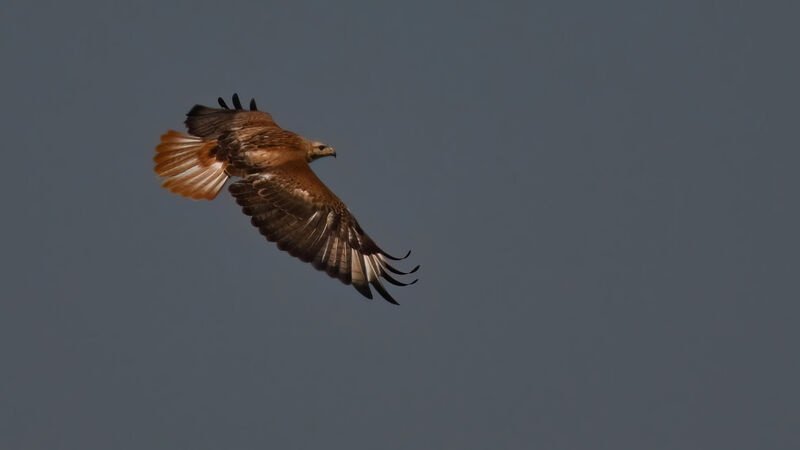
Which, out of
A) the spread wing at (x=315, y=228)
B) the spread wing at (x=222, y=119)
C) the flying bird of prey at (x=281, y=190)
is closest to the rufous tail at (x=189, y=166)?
the flying bird of prey at (x=281, y=190)

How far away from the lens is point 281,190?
19.3m

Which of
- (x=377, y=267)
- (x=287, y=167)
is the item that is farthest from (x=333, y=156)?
(x=377, y=267)

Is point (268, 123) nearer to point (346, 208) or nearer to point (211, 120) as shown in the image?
point (211, 120)

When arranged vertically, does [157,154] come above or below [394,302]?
above

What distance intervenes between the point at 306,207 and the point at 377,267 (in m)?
1.40

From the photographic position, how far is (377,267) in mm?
19062

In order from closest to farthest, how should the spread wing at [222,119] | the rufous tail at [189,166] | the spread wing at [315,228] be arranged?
the spread wing at [315,228] < the rufous tail at [189,166] < the spread wing at [222,119]

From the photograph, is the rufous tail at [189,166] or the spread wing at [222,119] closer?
the rufous tail at [189,166]

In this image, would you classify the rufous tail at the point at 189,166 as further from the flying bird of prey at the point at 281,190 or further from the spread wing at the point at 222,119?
the spread wing at the point at 222,119

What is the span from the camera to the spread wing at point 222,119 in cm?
2173

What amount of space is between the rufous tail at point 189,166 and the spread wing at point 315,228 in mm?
1387

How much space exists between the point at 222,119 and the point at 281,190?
136 inches

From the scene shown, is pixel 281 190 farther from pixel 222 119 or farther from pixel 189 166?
pixel 222 119

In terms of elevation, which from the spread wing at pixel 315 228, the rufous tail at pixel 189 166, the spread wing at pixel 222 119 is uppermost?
the spread wing at pixel 222 119
